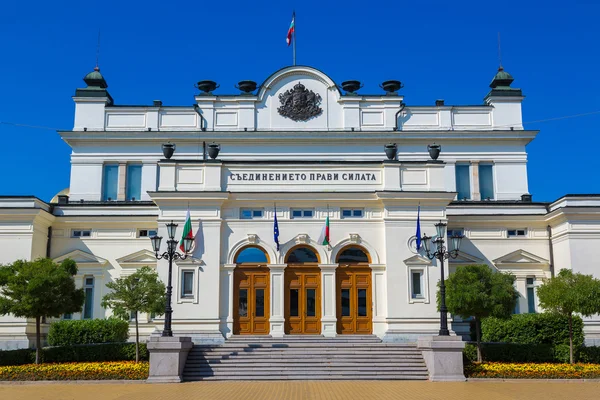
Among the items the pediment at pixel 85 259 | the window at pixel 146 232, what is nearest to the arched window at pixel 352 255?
the window at pixel 146 232

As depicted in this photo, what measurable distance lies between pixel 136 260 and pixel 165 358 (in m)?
10.8

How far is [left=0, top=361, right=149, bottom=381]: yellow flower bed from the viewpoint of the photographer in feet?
80.8

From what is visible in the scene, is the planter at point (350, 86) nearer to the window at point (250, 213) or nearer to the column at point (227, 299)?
the window at point (250, 213)

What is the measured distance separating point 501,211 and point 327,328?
40.3ft

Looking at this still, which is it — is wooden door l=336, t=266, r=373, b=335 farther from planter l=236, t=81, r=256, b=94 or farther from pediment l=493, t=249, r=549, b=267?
planter l=236, t=81, r=256, b=94

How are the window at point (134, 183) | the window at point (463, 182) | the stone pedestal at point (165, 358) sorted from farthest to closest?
the window at point (134, 183)
the window at point (463, 182)
the stone pedestal at point (165, 358)

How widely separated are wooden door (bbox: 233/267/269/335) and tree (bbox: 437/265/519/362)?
26.9 ft

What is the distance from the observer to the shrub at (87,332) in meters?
30.8

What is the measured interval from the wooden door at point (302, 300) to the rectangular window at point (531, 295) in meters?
11.7

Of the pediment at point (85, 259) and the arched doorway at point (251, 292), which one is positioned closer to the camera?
the arched doorway at point (251, 292)

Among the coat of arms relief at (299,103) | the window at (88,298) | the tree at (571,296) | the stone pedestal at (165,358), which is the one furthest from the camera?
the coat of arms relief at (299,103)

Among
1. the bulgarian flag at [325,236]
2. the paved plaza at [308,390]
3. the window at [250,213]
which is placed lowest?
the paved plaza at [308,390]

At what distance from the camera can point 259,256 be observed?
30.7m

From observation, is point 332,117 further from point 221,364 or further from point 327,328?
point 221,364
